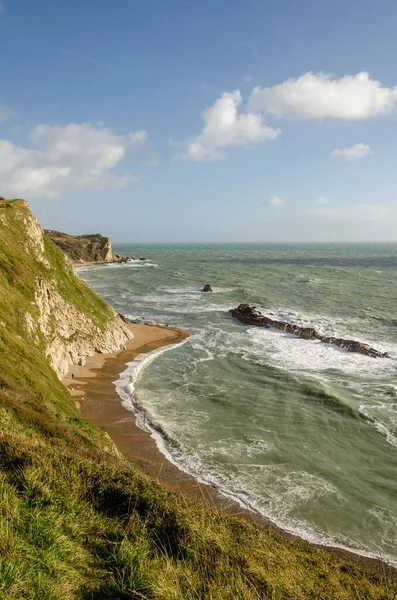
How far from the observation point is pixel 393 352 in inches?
1526

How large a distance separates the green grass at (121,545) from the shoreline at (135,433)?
1.78m

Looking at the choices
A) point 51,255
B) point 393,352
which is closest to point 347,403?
point 393,352

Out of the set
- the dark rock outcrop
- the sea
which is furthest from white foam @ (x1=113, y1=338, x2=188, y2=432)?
the dark rock outcrop

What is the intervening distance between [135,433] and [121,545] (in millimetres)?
14801

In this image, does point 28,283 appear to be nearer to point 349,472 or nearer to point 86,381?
point 86,381

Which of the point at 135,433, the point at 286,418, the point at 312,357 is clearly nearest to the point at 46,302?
Result: the point at 135,433

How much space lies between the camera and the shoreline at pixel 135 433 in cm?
1448

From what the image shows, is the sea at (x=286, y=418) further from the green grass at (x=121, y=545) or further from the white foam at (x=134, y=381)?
the green grass at (x=121, y=545)

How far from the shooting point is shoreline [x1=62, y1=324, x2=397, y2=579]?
570 inches

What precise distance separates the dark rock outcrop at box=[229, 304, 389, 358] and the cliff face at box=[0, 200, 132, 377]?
706 inches

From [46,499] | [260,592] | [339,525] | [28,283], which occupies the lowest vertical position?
[339,525]

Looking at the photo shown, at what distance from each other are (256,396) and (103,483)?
63.0 feet

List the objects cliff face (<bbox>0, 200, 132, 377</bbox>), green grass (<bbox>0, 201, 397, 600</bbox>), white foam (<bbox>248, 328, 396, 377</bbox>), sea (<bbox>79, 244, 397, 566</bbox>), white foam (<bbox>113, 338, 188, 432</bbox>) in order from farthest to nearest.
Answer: white foam (<bbox>248, 328, 396, 377</bbox>) < cliff face (<bbox>0, 200, 132, 377</bbox>) < white foam (<bbox>113, 338, 188, 432</bbox>) < sea (<bbox>79, 244, 397, 566</bbox>) < green grass (<bbox>0, 201, 397, 600</bbox>)

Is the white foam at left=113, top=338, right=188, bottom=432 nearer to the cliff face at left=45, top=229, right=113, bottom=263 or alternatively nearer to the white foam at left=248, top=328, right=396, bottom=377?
the white foam at left=248, top=328, right=396, bottom=377
